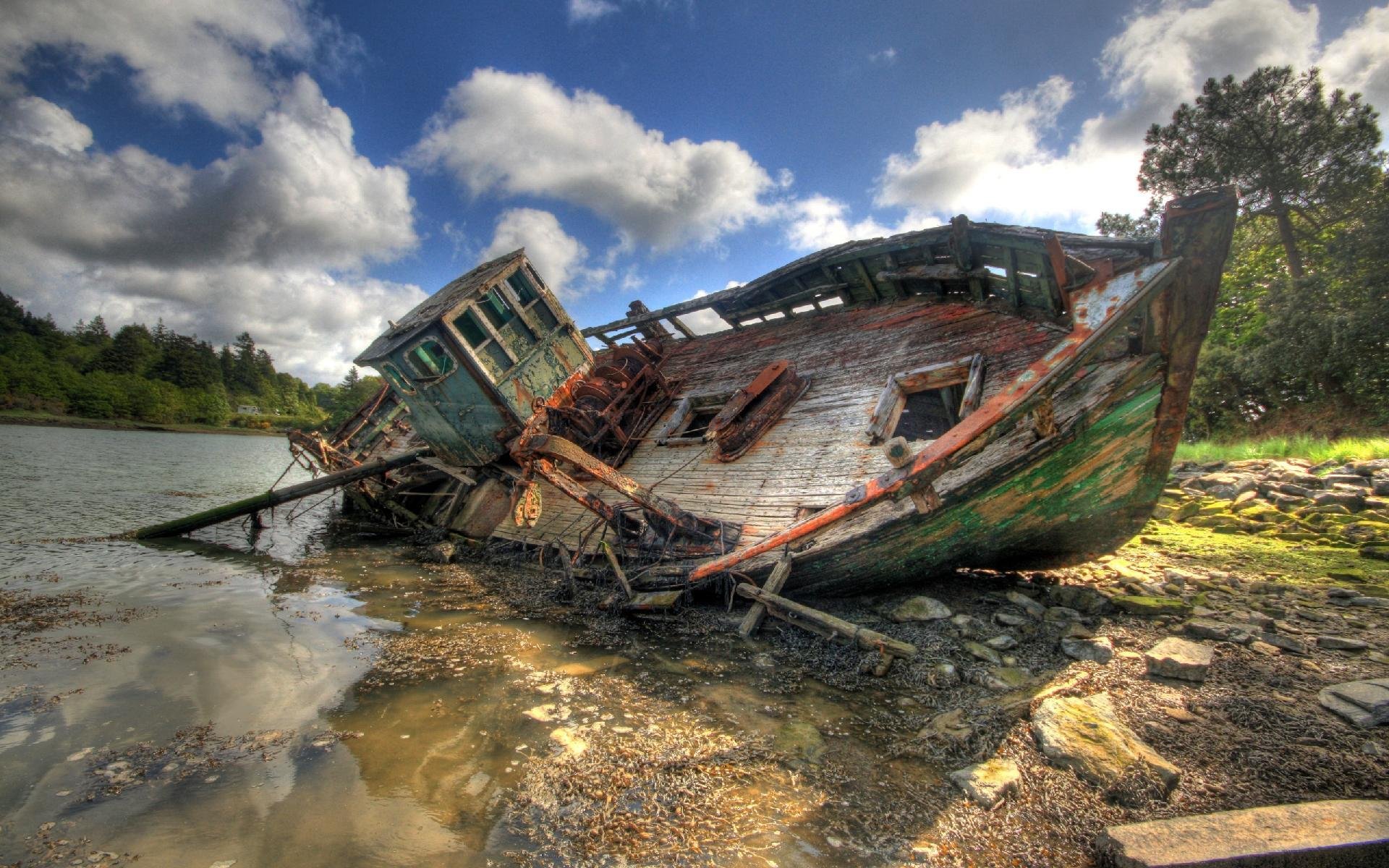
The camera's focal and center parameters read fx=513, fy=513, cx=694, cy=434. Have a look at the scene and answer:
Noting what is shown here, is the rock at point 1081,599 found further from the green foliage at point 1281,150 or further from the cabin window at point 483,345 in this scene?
the green foliage at point 1281,150

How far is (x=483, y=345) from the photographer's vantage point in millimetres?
10016

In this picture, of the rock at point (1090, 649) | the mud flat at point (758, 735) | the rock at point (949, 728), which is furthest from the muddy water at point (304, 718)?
the rock at point (1090, 649)

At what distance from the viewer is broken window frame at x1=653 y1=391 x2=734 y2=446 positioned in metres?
9.87

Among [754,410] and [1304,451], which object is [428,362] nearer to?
[754,410]

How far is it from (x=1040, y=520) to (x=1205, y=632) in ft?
4.91

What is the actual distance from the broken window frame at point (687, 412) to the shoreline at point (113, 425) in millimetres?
74929

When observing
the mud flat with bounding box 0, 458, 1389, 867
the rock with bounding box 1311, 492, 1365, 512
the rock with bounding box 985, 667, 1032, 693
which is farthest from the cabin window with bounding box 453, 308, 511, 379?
the rock with bounding box 1311, 492, 1365, 512

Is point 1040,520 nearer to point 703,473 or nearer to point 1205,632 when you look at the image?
point 1205,632

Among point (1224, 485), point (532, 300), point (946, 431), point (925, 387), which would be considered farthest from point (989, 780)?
point (1224, 485)

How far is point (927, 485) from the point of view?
13.0ft

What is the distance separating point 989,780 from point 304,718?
4.81 metres

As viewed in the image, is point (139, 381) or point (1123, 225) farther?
point (139, 381)

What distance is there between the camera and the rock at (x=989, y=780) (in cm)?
278

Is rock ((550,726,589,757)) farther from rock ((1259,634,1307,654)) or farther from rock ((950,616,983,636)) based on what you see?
rock ((1259,634,1307,654))
